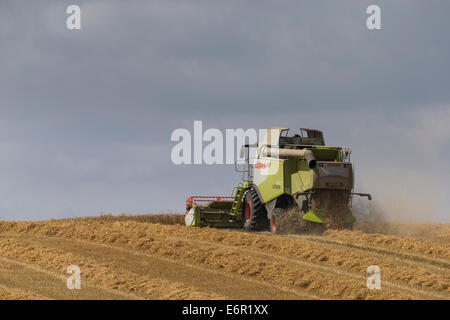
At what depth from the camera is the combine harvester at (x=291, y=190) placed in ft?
65.5

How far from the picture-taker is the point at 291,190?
20625mm

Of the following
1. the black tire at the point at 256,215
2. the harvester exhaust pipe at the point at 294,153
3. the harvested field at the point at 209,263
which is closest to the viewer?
the harvested field at the point at 209,263

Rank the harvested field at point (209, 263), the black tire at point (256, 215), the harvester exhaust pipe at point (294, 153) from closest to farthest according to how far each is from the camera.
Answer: the harvested field at point (209, 263), the harvester exhaust pipe at point (294, 153), the black tire at point (256, 215)

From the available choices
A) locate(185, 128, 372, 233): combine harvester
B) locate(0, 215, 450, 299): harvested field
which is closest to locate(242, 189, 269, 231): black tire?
locate(185, 128, 372, 233): combine harvester

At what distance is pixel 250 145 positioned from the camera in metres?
22.6

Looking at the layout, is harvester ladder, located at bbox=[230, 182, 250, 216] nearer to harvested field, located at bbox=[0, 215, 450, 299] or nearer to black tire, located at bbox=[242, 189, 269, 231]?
black tire, located at bbox=[242, 189, 269, 231]

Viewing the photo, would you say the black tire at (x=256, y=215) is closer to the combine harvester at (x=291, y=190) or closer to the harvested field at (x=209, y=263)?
the combine harvester at (x=291, y=190)

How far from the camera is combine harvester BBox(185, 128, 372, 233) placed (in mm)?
19969

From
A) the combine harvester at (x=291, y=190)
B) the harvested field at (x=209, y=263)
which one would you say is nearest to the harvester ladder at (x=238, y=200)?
the combine harvester at (x=291, y=190)

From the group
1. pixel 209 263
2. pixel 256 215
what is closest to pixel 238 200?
pixel 256 215

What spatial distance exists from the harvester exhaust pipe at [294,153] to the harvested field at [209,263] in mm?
2201

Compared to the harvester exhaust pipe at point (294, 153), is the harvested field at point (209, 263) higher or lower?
lower

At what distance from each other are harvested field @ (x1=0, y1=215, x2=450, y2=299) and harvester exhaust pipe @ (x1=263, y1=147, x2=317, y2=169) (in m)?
2.20

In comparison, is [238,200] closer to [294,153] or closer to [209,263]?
[294,153]
